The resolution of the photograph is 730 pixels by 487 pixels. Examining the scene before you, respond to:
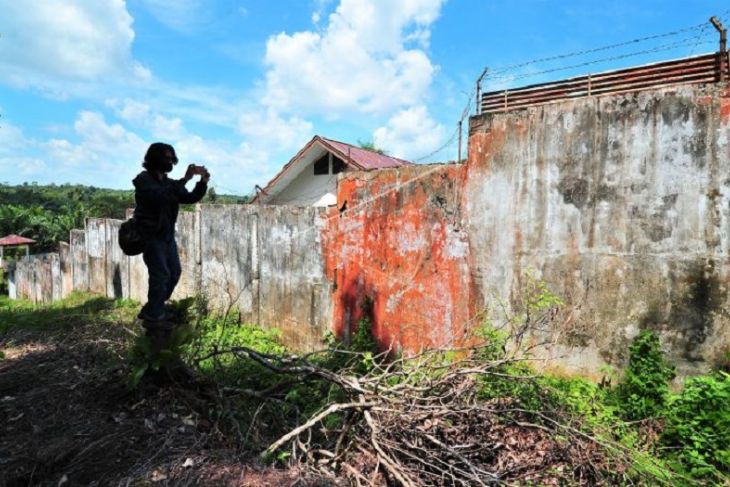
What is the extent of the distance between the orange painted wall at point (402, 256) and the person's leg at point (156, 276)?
9.43 ft

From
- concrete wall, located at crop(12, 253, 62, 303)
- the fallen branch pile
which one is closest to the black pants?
the fallen branch pile

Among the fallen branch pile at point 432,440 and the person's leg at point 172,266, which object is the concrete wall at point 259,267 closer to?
the person's leg at point 172,266

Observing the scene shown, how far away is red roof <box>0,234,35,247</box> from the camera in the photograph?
24.2 meters

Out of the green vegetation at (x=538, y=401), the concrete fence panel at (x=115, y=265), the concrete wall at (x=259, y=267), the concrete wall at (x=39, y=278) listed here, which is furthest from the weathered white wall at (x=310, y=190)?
the green vegetation at (x=538, y=401)

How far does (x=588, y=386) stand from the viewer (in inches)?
183

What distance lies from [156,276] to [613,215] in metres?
4.33

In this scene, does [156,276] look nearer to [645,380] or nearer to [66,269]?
[645,380]

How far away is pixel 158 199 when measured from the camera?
3404mm

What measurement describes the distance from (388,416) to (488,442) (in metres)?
0.90

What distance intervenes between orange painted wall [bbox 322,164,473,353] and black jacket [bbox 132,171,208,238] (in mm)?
2977

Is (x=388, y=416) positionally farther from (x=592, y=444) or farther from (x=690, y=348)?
(x=690, y=348)

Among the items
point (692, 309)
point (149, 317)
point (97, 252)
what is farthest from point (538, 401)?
point (97, 252)

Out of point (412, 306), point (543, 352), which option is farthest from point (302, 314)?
point (543, 352)

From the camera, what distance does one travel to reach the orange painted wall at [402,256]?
5.58 meters
